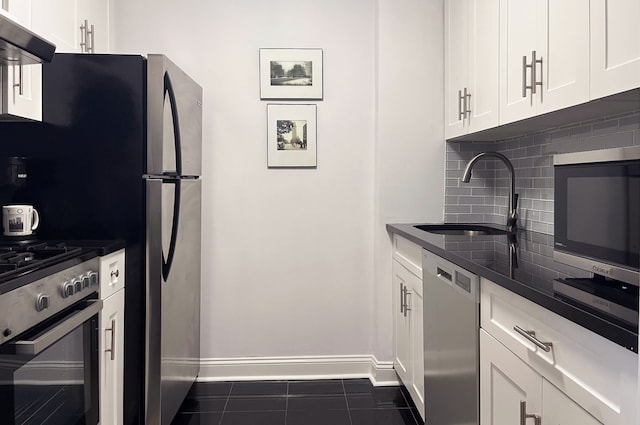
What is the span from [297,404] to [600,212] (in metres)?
2.04

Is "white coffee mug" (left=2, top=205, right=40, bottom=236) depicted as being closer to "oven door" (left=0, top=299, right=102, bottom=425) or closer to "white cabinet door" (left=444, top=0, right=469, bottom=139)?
"oven door" (left=0, top=299, right=102, bottom=425)

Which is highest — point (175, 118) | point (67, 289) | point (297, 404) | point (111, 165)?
point (175, 118)

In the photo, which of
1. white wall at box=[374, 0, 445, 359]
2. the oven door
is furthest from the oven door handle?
white wall at box=[374, 0, 445, 359]

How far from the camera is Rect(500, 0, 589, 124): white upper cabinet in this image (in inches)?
62.8

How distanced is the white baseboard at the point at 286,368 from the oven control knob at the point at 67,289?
1.58m

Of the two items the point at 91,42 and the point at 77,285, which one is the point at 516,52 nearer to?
the point at 77,285

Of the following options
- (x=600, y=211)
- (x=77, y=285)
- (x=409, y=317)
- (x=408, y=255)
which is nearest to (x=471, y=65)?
(x=408, y=255)

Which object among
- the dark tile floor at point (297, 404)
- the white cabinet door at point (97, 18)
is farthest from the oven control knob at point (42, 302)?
the white cabinet door at point (97, 18)

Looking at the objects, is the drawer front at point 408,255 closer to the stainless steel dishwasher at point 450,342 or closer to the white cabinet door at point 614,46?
the stainless steel dishwasher at point 450,342

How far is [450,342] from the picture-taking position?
1.89 m

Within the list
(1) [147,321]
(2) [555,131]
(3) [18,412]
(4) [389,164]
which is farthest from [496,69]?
(3) [18,412]

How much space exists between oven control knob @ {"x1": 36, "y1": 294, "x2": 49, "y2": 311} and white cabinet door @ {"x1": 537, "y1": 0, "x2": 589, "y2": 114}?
1.71 metres

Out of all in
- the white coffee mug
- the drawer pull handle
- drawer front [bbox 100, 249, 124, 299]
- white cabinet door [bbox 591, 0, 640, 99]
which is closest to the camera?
the drawer pull handle

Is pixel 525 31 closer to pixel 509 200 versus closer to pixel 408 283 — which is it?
pixel 509 200
